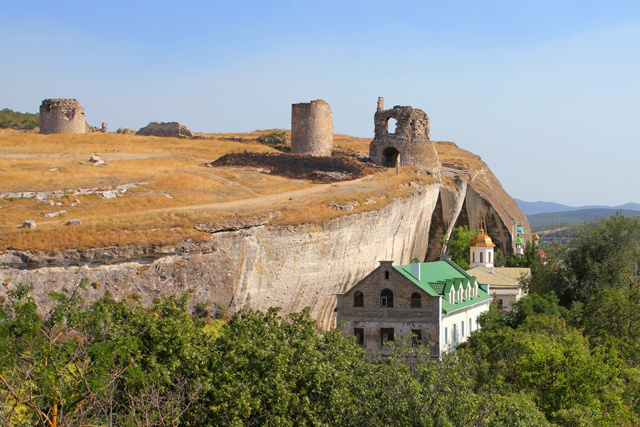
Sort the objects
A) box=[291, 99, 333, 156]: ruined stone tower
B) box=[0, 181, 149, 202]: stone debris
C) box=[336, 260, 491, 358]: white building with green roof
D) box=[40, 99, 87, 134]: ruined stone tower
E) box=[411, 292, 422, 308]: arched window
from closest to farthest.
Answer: box=[336, 260, 491, 358]: white building with green roof → box=[411, 292, 422, 308]: arched window → box=[0, 181, 149, 202]: stone debris → box=[291, 99, 333, 156]: ruined stone tower → box=[40, 99, 87, 134]: ruined stone tower

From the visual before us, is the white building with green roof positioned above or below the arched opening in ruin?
below

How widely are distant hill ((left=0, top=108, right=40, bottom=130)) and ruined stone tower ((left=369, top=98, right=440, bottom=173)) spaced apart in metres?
64.1

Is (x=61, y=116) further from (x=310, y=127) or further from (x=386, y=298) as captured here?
(x=386, y=298)

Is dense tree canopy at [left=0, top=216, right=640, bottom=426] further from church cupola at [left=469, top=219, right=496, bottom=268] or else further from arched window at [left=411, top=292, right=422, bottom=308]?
church cupola at [left=469, top=219, right=496, bottom=268]

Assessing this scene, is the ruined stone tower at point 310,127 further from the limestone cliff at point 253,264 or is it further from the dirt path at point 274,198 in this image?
the limestone cliff at point 253,264

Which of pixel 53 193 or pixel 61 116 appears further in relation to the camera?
pixel 61 116

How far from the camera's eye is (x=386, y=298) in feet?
148

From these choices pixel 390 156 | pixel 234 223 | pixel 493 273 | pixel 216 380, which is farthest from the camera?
pixel 390 156

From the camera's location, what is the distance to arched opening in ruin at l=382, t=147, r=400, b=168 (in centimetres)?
7281

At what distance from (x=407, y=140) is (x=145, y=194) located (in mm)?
26783

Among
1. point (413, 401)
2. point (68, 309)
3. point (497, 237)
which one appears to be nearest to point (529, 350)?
point (413, 401)

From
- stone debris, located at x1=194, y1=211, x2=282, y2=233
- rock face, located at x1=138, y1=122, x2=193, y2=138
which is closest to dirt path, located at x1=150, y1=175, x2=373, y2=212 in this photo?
stone debris, located at x1=194, y1=211, x2=282, y2=233

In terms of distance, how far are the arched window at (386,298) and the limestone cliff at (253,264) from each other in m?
3.93

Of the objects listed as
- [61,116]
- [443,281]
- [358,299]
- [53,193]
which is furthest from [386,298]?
[61,116]
